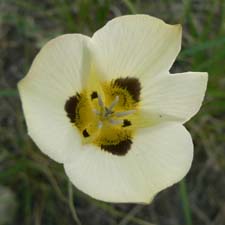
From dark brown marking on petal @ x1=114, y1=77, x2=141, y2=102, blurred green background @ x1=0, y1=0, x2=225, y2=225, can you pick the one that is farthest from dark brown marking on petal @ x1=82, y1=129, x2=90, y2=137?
blurred green background @ x1=0, y1=0, x2=225, y2=225

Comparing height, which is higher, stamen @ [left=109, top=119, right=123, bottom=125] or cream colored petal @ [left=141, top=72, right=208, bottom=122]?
cream colored petal @ [left=141, top=72, right=208, bottom=122]

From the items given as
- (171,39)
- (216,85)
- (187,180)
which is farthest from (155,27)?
(187,180)

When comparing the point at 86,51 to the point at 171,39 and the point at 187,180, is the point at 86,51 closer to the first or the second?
the point at 171,39

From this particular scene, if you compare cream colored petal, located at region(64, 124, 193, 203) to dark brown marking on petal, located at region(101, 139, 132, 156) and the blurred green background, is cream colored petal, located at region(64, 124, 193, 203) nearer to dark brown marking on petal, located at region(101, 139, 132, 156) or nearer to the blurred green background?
dark brown marking on petal, located at region(101, 139, 132, 156)

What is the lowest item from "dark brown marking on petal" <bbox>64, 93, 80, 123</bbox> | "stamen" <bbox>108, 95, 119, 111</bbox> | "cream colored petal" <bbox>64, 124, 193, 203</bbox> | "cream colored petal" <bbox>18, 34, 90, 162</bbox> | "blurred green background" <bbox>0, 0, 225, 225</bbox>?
"blurred green background" <bbox>0, 0, 225, 225</bbox>

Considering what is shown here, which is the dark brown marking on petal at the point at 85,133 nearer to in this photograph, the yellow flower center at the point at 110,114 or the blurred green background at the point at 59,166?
the yellow flower center at the point at 110,114

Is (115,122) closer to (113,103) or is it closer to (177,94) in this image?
(113,103)
